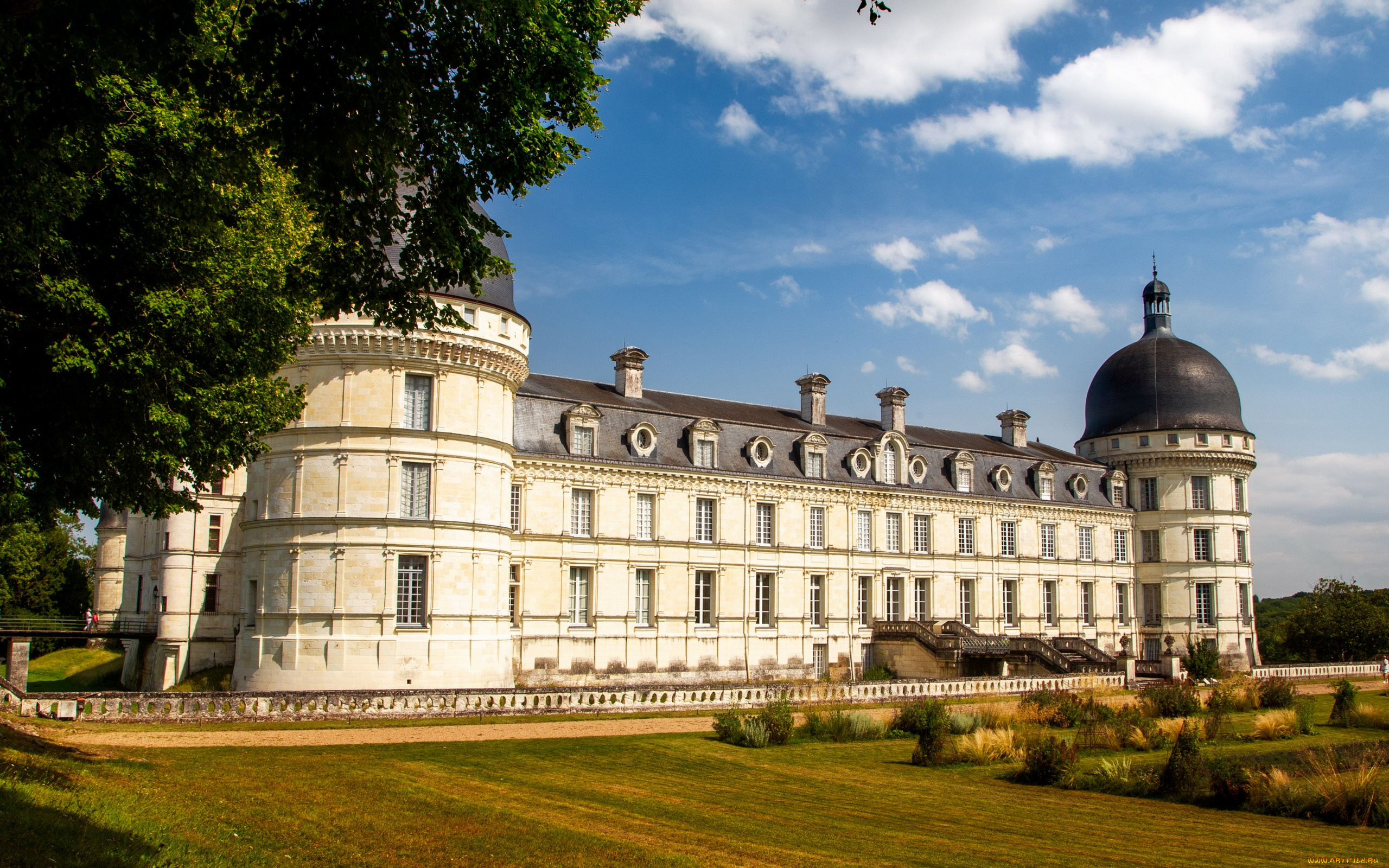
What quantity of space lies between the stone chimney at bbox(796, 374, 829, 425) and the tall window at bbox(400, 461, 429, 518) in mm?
19765

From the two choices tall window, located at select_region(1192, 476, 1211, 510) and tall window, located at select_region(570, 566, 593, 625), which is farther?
tall window, located at select_region(1192, 476, 1211, 510)

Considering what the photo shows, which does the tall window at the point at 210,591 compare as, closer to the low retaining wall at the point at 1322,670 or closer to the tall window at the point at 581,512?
the tall window at the point at 581,512

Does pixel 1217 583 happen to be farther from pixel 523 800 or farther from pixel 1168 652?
pixel 523 800

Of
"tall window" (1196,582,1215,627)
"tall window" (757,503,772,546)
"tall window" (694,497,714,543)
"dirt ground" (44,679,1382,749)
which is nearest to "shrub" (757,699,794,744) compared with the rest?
"dirt ground" (44,679,1382,749)

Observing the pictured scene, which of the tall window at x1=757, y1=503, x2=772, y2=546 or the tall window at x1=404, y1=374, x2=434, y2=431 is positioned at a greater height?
the tall window at x1=404, y1=374, x2=434, y2=431

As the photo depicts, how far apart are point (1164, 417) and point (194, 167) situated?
48754mm

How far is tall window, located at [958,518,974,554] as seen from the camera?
154 feet

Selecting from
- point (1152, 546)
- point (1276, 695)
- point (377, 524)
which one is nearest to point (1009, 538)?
point (1152, 546)

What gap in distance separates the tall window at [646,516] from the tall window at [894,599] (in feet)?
39.8

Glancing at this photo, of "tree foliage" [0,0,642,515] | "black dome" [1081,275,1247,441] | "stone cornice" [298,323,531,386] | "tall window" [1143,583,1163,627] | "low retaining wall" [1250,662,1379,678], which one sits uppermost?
"black dome" [1081,275,1247,441]

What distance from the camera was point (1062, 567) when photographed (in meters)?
49.7

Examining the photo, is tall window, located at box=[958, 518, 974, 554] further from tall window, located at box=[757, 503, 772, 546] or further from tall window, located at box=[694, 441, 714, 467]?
Answer: tall window, located at box=[694, 441, 714, 467]

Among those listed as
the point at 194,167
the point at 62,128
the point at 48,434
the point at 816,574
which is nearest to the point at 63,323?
the point at 48,434

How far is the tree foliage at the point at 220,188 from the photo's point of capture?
930 centimetres
